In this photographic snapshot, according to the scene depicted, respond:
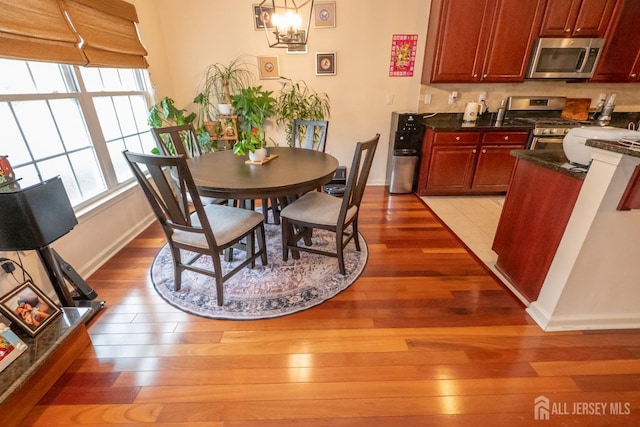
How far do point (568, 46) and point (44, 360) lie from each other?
500 cm

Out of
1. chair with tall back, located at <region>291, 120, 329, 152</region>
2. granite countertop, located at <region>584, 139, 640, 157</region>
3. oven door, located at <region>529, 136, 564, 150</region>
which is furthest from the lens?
oven door, located at <region>529, 136, 564, 150</region>

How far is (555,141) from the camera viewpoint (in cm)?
314

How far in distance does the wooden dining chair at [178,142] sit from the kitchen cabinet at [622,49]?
174 inches

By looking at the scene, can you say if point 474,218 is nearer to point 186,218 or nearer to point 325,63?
point 325,63

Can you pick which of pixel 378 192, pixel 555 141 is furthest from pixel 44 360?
pixel 555 141

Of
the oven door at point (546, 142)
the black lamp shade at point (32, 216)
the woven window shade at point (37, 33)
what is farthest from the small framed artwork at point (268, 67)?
the oven door at point (546, 142)

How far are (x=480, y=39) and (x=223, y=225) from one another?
335cm

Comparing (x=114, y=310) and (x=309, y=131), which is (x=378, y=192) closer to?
(x=309, y=131)

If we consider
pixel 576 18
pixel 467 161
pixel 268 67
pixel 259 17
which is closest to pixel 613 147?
pixel 467 161

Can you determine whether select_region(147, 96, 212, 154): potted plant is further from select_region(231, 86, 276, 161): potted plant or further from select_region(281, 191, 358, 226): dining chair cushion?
select_region(281, 191, 358, 226): dining chair cushion

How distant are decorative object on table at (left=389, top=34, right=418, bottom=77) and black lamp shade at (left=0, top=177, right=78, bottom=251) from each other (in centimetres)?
347

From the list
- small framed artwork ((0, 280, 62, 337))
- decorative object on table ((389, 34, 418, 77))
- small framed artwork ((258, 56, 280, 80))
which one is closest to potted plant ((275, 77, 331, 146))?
small framed artwork ((258, 56, 280, 80))

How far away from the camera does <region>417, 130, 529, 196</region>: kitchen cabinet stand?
3225 millimetres

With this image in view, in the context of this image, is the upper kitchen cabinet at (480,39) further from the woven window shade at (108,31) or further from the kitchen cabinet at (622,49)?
the woven window shade at (108,31)
